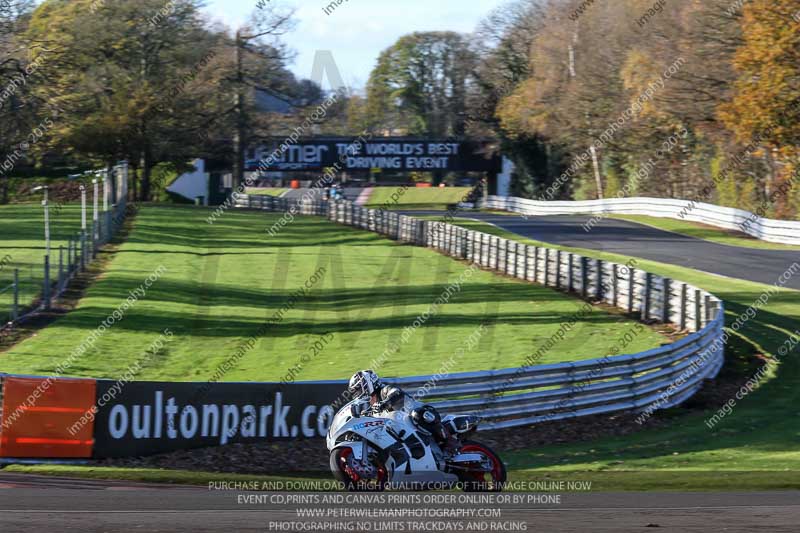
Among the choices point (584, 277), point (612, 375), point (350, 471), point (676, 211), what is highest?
point (676, 211)

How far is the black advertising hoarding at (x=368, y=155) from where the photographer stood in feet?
240

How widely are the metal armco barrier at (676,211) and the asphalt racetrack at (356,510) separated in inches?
1248

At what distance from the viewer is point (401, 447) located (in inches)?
423

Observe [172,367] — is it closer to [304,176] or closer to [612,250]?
[612,250]

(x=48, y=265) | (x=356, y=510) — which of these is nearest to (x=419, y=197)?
(x=48, y=265)

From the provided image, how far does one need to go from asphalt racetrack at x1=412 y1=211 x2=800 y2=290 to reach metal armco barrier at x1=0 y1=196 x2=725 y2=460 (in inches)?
505

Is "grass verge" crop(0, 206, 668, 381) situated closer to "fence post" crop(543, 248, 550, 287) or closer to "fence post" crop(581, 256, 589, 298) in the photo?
"fence post" crop(581, 256, 589, 298)

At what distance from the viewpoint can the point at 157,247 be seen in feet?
141

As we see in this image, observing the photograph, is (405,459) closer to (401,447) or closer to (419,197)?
(401,447)

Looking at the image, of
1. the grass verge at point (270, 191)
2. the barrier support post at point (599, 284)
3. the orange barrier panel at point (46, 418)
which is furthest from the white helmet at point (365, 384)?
the grass verge at point (270, 191)

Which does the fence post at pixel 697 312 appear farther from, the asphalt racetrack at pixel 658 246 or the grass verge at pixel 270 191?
the grass verge at pixel 270 191

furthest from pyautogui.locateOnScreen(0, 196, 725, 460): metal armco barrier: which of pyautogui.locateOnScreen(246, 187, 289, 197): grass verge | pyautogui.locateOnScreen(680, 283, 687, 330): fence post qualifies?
pyautogui.locateOnScreen(246, 187, 289, 197): grass verge

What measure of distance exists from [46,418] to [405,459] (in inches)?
199

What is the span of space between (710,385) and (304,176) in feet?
297
